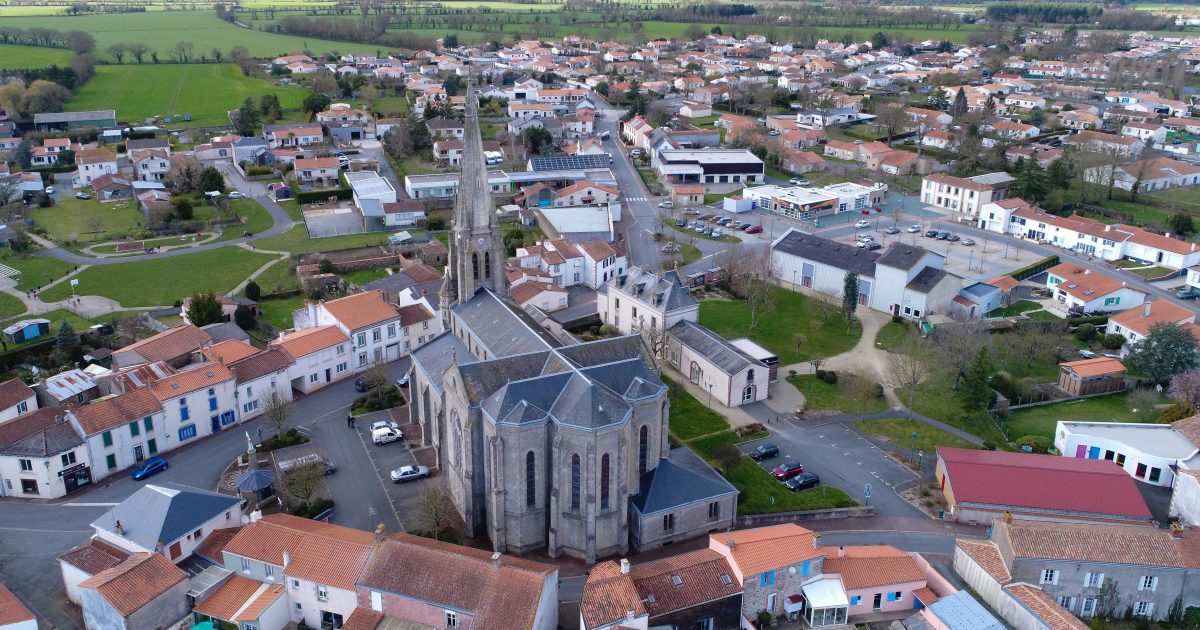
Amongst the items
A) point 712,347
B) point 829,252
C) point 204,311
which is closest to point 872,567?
point 712,347

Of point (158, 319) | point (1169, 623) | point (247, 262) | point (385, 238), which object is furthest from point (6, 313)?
point (1169, 623)

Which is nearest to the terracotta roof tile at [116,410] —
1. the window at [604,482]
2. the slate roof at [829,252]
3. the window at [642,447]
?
the window at [604,482]

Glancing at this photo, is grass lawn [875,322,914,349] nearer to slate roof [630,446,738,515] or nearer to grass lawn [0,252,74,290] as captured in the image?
slate roof [630,446,738,515]

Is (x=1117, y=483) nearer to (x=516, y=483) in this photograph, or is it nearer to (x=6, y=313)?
(x=516, y=483)

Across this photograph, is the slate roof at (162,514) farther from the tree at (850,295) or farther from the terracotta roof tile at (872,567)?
the tree at (850,295)

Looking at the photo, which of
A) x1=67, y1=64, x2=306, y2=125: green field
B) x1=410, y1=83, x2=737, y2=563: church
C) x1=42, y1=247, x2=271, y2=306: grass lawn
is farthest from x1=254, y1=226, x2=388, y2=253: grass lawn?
x1=67, y1=64, x2=306, y2=125: green field

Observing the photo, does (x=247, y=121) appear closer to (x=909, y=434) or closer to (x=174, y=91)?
(x=174, y=91)

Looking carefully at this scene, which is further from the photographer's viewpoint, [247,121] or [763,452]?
[247,121]
